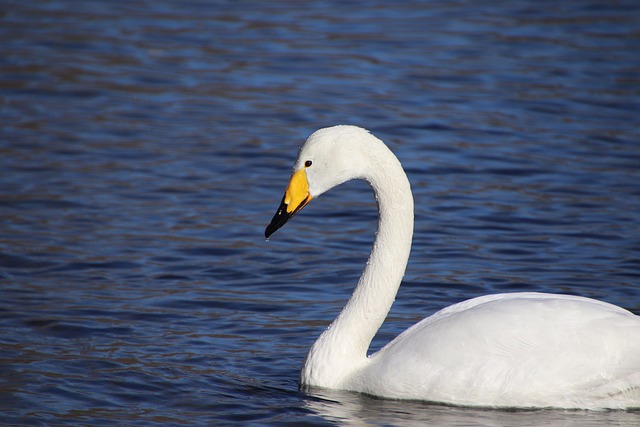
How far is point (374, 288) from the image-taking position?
719cm

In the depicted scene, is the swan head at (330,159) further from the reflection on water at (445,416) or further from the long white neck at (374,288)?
the reflection on water at (445,416)

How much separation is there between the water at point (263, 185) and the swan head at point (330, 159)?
1.18 metres

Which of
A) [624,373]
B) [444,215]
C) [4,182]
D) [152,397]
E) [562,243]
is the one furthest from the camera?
[4,182]

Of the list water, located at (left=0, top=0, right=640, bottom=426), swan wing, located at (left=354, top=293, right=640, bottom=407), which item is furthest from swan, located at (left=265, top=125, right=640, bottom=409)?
water, located at (left=0, top=0, right=640, bottom=426)

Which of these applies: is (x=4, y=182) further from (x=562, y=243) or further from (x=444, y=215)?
(x=562, y=243)

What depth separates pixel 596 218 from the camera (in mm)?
10555

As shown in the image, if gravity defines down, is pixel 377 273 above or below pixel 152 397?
above

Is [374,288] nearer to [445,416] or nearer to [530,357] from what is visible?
[445,416]

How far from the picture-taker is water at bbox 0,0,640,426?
7293mm

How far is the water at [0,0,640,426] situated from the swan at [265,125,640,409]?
122 millimetres

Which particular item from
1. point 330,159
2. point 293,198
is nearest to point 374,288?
point 293,198

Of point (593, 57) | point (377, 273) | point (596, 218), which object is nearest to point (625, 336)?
point (377, 273)

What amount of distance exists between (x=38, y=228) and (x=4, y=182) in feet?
4.70

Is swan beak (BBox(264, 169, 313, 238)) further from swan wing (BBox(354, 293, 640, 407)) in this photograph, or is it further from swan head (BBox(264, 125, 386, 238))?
swan wing (BBox(354, 293, 640, 407))
